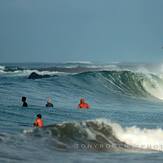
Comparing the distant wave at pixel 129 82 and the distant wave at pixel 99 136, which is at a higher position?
the distant wave at pixel 129 82

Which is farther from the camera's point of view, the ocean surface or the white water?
the white water

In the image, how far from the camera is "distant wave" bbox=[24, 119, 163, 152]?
1535cm

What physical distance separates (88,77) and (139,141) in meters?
27.4

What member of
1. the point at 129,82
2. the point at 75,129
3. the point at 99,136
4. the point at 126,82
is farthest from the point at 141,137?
the point at 129,82

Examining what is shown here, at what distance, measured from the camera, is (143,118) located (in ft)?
79.7

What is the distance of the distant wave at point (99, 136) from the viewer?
15.3 m

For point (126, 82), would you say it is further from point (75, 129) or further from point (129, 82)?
point (75, 129)

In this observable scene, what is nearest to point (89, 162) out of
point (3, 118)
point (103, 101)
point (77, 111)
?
point (3, 118)

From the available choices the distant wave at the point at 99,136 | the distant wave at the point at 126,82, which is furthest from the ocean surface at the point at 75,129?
the distant wave at the point at 126,82

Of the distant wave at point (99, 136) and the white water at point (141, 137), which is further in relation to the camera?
the white water at point (141, 137)

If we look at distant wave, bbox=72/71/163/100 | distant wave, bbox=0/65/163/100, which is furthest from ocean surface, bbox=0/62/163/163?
distant wave, bbox=72/71/163/100

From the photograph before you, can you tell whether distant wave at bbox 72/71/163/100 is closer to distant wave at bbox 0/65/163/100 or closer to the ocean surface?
distant wave at bbox 0/65/163/100

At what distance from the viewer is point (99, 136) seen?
16.5 m

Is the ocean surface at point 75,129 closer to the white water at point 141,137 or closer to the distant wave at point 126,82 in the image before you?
the white water at point 141,137
